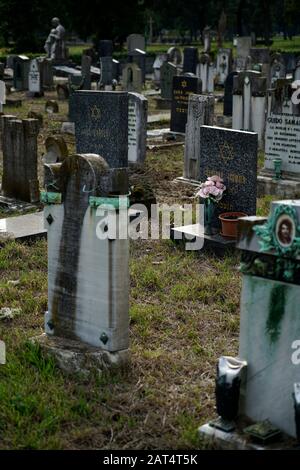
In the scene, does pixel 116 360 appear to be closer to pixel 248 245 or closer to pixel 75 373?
pixel 75 373

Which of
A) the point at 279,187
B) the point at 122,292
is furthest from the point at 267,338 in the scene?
the point at 279,187

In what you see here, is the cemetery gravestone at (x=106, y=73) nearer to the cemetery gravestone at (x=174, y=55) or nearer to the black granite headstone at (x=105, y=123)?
the cemetery gravestone at (x=174, y=55)

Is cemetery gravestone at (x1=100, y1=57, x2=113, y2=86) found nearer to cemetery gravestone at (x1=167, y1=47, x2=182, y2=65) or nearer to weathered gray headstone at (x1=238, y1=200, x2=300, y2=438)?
cemetery gravestone at (x1=167, y1=47, x2=182, y2=65)

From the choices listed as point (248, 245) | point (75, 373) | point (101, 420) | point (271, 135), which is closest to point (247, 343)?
point (248, 245)

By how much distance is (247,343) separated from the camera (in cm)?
450

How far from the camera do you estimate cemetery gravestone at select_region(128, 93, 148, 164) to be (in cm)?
1295

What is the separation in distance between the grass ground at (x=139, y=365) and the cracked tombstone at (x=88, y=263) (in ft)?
0.65

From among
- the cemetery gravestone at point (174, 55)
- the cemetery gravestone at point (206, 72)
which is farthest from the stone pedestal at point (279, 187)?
the cemetery gravestone at point (174, 55)

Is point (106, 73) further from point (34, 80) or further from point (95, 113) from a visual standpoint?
point (95, 113)

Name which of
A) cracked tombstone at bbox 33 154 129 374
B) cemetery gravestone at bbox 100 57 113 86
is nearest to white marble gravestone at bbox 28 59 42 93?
cemetery gravestone at bbox 100 57 113 86

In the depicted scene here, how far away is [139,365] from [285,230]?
5.93ft

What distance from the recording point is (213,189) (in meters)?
8.65

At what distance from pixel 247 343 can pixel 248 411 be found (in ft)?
1.29

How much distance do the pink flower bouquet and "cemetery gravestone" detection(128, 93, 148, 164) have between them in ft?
14.7
